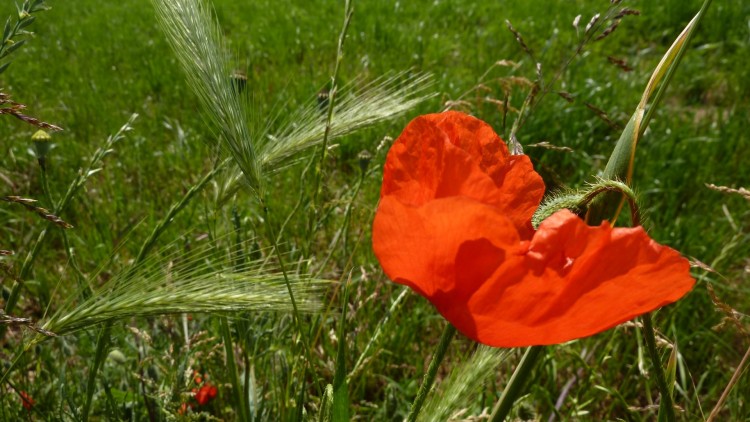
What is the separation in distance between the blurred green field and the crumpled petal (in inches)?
3.0

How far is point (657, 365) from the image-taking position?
68 cm

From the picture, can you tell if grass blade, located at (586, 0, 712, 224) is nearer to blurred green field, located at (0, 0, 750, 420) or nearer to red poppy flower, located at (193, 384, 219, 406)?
blurred green field, located at (0, 0, 750, 420)

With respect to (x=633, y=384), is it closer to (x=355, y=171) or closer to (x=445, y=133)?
(x=445, y=133)

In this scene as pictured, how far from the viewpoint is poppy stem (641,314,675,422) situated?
667 millimetres

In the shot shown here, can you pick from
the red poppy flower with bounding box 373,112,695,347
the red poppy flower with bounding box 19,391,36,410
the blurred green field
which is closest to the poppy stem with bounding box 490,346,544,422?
the red poppy flower with bounding box 373,112,695,347

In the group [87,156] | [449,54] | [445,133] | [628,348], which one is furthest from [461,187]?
[449,54]

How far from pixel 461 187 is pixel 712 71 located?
12.2 ft

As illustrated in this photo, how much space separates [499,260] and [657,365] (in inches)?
8.5

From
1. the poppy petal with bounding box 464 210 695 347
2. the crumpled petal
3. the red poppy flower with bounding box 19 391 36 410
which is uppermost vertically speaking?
the crumpled petal

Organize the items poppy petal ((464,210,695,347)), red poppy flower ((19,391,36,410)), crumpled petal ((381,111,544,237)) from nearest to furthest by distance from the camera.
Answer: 1. poppy petal ((464,210,695,347))
2. crumpled petal ((381,111,544,237))
3. red poppy flower ((19,391,36,410))

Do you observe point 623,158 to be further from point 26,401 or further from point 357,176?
point 357,176

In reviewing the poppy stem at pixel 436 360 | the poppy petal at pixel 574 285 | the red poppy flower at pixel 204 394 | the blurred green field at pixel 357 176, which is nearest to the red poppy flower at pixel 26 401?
the blurred green field at pixel 357 176

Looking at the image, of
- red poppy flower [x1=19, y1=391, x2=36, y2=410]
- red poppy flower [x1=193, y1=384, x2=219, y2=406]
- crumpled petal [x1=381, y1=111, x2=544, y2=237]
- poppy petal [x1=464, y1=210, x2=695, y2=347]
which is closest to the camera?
poppy petal [x1=464, y1=210, x2=695, y2=347]

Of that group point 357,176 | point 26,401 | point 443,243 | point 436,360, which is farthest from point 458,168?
point 357,176
